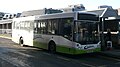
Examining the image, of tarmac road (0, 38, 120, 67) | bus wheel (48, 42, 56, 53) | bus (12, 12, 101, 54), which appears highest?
bus (12, 12, 101, 54)

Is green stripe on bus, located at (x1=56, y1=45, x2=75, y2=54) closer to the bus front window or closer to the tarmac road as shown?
the tarmac road

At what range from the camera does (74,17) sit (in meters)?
13.7

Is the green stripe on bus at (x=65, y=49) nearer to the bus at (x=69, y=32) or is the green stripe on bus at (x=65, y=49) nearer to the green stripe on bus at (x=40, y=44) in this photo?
the bus at (x=69, y=32)

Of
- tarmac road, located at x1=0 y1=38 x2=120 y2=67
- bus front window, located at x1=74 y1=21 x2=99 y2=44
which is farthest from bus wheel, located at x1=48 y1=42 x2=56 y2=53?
bus front window, located at x1=74 y1=21 x2=99 y2=44

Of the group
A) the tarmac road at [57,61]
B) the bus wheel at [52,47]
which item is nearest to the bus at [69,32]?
the bus wheel at [52,47]

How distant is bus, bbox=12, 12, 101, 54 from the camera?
44.9ft

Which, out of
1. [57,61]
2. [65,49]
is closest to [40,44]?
[65,49]

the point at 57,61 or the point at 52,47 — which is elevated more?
the point at 52,47

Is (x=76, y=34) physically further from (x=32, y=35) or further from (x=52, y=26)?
(x=32, y=35)

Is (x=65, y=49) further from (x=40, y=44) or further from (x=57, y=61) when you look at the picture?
(x=40, y=44)

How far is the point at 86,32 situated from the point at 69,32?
3.46 feet

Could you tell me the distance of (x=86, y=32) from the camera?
1412 centimetres

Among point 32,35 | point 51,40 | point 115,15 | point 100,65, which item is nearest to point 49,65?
point 100,65

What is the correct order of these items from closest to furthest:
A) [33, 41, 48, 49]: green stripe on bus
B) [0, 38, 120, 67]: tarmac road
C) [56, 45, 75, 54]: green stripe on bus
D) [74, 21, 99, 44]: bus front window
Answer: [0, 38, 120, 67]: tarmac road → [74, 21, 99, 44]: bus front window → [56, 45, 75, 54]: green stripe on bus → [33, 41, 48, 49]: green stripe on bus
